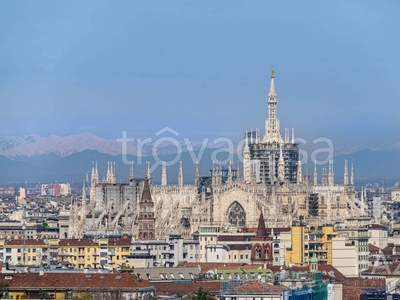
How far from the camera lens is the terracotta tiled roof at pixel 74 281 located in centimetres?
8638

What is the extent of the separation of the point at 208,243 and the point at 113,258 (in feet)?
26.8

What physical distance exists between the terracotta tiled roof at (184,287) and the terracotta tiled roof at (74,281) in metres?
1.43

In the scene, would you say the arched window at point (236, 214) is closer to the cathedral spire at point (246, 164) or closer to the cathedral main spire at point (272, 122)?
the cathedral spire at point (246, 164)

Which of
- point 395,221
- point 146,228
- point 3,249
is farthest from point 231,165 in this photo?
point 3,249

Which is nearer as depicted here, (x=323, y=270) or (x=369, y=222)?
(x=323, y=270)

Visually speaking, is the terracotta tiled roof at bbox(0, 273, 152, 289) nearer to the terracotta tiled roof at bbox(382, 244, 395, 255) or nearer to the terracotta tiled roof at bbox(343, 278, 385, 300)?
the terracotta tiled roof at bbox(343, 278, 385, 300)

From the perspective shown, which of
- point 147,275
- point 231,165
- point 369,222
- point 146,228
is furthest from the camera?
point 231,165

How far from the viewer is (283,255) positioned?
4592 inches

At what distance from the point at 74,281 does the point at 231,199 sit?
59.1 metres

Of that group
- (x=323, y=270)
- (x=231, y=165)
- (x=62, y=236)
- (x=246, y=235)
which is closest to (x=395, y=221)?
(x=231, y=165)

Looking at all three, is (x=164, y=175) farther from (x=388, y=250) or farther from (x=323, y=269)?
(x=323, y=269)

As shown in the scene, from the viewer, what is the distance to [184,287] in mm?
92938

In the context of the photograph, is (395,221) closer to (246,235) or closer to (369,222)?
(369,222)

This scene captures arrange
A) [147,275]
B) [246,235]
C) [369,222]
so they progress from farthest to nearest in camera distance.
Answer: [369,222] → [246,235] → [147,275]
